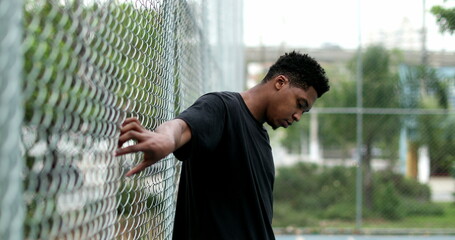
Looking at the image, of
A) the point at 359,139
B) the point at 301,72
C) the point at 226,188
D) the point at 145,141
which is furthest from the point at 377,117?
the point at 145,141

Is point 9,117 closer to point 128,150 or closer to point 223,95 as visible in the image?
point 128,150

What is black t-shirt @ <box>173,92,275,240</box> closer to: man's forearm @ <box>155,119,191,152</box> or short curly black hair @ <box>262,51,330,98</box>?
man's forearm @ <box>155,119,191,152</box>

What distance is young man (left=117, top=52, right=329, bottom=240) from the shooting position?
6.31 feet

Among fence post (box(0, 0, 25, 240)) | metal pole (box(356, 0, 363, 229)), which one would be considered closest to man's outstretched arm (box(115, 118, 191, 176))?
fence post (box(0, 0, 25, 240))

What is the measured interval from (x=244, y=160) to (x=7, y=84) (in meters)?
1.36

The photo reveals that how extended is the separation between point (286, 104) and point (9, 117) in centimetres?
170

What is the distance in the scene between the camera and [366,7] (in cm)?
1159

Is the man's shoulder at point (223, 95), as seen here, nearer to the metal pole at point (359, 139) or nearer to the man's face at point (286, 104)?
the man's face at point (286, 104)

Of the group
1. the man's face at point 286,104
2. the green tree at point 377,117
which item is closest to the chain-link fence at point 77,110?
the man's face at point 286,104

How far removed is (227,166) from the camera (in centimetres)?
215

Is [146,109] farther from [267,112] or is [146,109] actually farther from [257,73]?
[257,73]

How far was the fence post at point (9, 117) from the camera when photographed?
88cm

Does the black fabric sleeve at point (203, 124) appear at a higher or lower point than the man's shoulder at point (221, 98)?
lower

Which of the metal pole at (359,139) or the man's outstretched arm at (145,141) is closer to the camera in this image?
the man's outstretched arm at (145,141)
